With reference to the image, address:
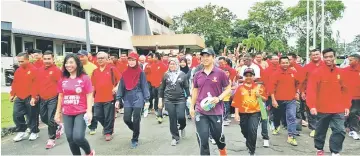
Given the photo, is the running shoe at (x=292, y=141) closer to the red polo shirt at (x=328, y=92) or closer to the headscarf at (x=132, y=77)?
the red polo shirt at (x=328, y=92)

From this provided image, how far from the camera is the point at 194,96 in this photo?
5.64 metres

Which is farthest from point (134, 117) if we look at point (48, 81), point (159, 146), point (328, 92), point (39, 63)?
point (328, 92)

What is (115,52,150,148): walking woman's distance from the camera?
23.4 ft

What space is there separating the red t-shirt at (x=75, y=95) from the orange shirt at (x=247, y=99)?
8.38 ft

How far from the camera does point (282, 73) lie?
7.77m

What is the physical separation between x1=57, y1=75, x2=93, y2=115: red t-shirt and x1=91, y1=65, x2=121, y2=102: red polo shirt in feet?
7.27

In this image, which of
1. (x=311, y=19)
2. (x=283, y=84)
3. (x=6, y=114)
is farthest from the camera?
(x=311, y=19)

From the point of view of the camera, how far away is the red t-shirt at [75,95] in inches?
219

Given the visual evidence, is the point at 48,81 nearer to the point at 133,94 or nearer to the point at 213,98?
the point at 133,94

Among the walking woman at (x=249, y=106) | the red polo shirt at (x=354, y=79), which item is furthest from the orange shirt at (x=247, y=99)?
the red polo shirt at (x=354, y=79)

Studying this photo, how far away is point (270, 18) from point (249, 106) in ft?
192

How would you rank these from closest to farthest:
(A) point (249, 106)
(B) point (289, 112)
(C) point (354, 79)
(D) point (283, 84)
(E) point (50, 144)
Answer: (A) point (249, 106) < (E) point (50, 144) < (B) point (289, 112) < (D) point (283, 84) < (C) point (354, 79)

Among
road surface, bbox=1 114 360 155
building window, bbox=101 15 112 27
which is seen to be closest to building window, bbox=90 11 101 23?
building window, bbox=101 15 112 27

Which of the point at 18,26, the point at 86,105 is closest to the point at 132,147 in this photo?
the point at 86,105
